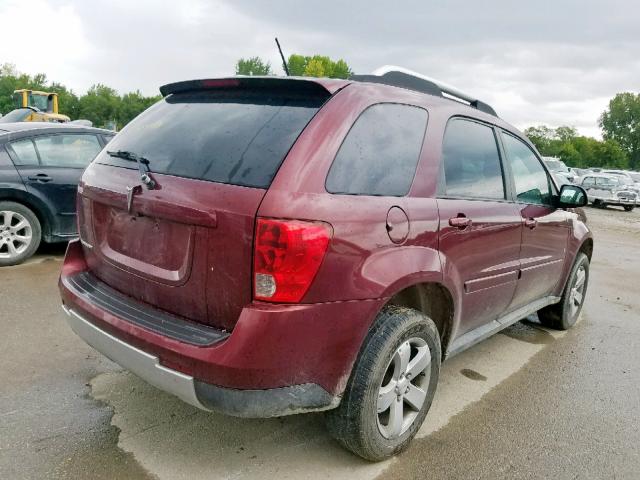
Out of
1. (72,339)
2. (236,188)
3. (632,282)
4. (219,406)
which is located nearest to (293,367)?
(219,406)

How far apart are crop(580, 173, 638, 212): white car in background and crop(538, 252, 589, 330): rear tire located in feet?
68.3

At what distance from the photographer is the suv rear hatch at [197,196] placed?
2.14 meters

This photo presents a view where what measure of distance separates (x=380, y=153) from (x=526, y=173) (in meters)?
1.82

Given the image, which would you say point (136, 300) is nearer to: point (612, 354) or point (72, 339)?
point (72, 339)

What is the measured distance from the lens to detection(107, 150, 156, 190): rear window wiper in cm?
239

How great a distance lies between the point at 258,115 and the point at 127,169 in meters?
0.71

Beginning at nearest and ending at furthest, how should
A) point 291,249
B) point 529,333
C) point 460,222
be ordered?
point 291,249
point 460,222
point 529,333

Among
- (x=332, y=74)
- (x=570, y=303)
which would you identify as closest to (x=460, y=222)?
(x=570, y=303)

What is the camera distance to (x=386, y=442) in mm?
2580

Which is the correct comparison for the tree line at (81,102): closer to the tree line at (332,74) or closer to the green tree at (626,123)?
the tree line at (332,74)

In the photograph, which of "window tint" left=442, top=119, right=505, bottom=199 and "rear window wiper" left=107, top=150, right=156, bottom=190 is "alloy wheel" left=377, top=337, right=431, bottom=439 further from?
"rear window wiper" left=107, top=150, right=156, bottom=190

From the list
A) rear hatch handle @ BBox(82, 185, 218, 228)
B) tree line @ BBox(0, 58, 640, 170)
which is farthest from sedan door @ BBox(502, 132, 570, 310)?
tree line @ BBox(0, 58, 640, 170)

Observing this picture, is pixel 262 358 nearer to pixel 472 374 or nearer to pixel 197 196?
pixel 197 196

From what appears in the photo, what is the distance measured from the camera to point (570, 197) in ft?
13.4
